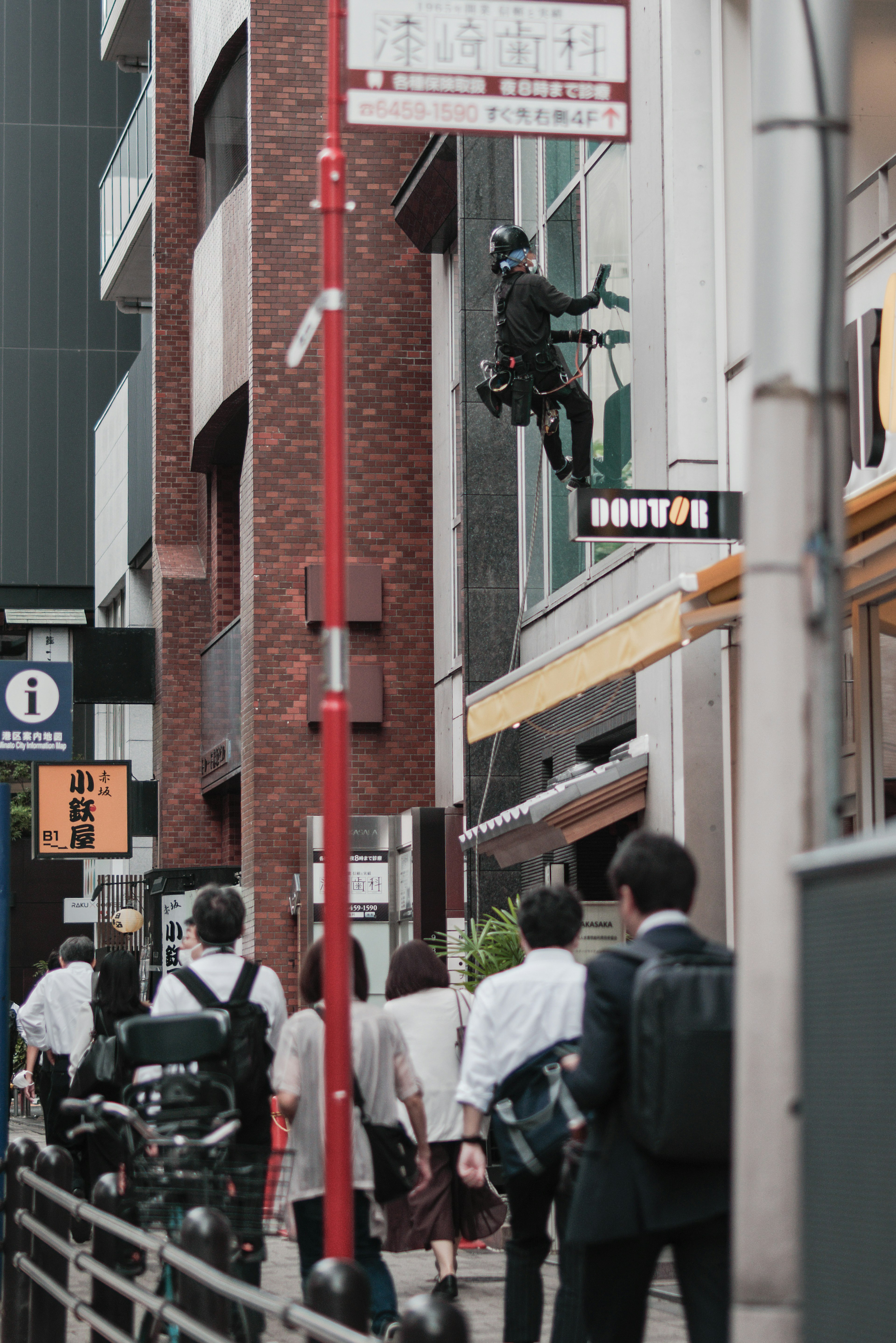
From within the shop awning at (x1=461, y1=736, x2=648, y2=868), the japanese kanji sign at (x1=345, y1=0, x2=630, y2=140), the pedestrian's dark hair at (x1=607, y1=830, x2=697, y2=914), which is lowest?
Answer: the pedestrian's dark hair at (x1=607, y1=830, x2=697, y2=914)

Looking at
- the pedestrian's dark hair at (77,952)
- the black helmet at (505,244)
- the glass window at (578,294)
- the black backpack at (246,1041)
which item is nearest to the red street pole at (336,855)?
the black backpack at (246,1041)

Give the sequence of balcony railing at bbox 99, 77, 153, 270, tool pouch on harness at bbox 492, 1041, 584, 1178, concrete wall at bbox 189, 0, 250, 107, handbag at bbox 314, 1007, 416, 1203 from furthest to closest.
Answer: balcony railing at bbox 99, 77, 153, 270 < concrete wall at bbox 189, 0, 250, 107 < handbag at bbox 314, 1007, 416, 1203 < tool pouch on harness at bbox 492, 1041, 584, 1178

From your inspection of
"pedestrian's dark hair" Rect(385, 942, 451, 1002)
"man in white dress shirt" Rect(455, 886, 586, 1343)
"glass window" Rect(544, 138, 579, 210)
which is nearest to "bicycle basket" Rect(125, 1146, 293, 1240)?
"man in white dress shirt" Rect(455, 886, 586, 1343)

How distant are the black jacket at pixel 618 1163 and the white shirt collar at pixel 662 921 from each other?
0.04 m

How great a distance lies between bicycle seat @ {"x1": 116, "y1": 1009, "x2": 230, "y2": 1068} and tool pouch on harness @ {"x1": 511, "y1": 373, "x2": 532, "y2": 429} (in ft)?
28.1

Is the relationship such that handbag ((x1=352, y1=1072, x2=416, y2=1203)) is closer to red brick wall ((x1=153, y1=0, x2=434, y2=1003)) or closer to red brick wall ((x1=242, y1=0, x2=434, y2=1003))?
red brick wall ((x1=153, y1=0, x2=434, y2=1003))

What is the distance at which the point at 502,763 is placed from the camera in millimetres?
17984

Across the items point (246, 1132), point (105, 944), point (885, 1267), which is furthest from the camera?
point (105, 944)

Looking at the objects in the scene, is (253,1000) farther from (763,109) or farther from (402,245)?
(402,245)

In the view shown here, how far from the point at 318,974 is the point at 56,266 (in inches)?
1630

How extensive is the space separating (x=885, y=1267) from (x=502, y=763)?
15420 mm

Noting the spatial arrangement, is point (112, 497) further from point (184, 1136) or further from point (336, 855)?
point (336, 855)

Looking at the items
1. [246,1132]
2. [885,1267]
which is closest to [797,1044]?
[885,1267]

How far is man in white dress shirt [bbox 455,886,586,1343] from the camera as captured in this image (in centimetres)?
683
